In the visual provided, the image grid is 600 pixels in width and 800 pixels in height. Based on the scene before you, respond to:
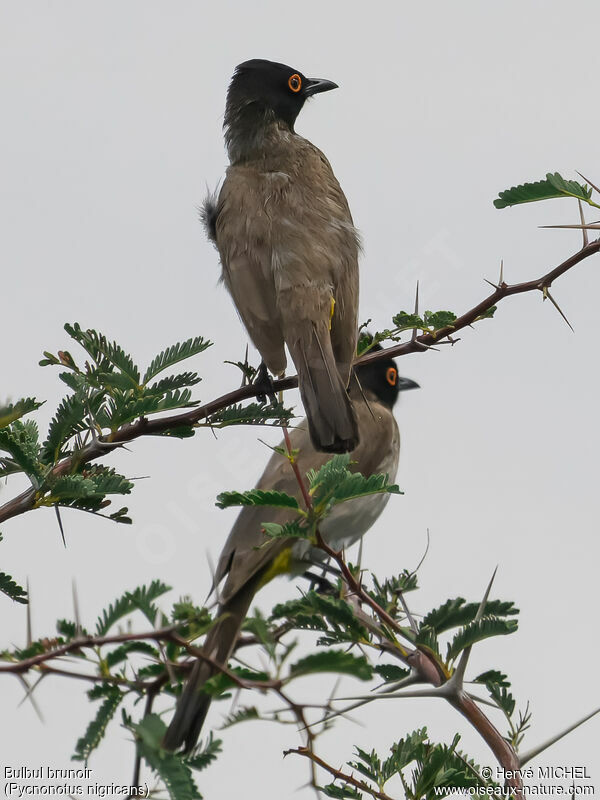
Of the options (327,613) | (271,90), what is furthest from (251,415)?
(271,90)

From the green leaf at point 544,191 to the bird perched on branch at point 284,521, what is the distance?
1014 millimetres

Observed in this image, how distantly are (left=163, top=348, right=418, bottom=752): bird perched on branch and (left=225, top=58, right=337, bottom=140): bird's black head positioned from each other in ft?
6.24

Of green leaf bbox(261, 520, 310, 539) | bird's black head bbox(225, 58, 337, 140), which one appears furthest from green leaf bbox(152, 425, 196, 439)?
bird's black head bbox(225, 58, 337, 140)

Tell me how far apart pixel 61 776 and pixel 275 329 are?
2760 millimetres

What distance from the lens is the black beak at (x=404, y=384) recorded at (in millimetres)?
7676

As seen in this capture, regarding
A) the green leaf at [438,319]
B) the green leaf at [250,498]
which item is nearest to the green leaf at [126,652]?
the green leaf at [250,498]

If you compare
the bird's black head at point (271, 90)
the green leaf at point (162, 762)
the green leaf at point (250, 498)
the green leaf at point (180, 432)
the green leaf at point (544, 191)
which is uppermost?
the bird's black head at point (271, 90)

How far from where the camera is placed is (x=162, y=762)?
6.62 ft

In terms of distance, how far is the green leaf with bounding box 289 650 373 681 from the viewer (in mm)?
1784

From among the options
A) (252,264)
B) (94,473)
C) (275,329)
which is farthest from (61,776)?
(252,264)

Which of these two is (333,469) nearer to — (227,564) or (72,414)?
(72,414)

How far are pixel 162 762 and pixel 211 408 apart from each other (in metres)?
1.61

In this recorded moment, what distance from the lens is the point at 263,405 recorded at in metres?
3.46

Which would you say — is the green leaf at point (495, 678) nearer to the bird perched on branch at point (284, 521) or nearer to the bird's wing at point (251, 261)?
the bird perched on branch at point (284, 521)
